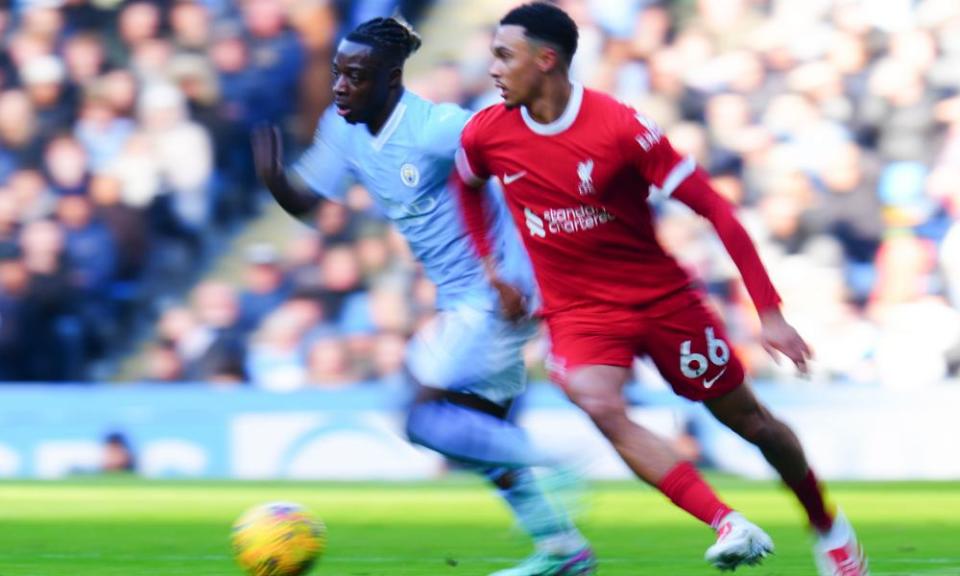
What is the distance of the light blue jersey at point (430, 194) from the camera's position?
6836mm

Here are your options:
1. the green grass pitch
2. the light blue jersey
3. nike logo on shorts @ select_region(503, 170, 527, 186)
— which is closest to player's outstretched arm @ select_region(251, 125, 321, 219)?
the light blue jersey

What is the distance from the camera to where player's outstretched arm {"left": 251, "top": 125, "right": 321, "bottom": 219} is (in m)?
6.91

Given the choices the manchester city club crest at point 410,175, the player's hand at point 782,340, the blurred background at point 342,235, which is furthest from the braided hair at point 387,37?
the blurred background at point 342,235

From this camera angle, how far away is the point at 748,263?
19.3ft

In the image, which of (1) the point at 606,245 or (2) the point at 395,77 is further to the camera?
(2) the point at 395,77

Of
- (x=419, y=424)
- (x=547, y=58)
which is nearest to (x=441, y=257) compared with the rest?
(x=419, y=424)

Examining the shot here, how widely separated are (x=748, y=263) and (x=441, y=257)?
1470 mm

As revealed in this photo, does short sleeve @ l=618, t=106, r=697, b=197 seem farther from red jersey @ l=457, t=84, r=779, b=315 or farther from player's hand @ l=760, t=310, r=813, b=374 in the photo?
player's hand @ l=760, t=310, r=813, b=374

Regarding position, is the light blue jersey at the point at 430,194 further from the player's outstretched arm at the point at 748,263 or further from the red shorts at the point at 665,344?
the player's outstretched arm at the point at 748,263

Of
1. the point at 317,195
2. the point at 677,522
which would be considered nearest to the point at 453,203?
the point at 317,195

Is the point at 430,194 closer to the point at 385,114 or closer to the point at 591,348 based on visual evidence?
the point at 385,114

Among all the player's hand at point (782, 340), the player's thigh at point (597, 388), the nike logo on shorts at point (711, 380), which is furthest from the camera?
the nike logo on shorts at point (711, 380)

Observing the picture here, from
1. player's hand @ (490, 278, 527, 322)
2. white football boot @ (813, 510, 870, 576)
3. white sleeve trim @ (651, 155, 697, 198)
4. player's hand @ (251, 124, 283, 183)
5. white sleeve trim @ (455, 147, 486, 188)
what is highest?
player's hand @ (251, 124, 283, 183)

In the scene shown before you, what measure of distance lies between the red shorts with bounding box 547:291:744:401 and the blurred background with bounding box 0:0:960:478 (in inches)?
252
